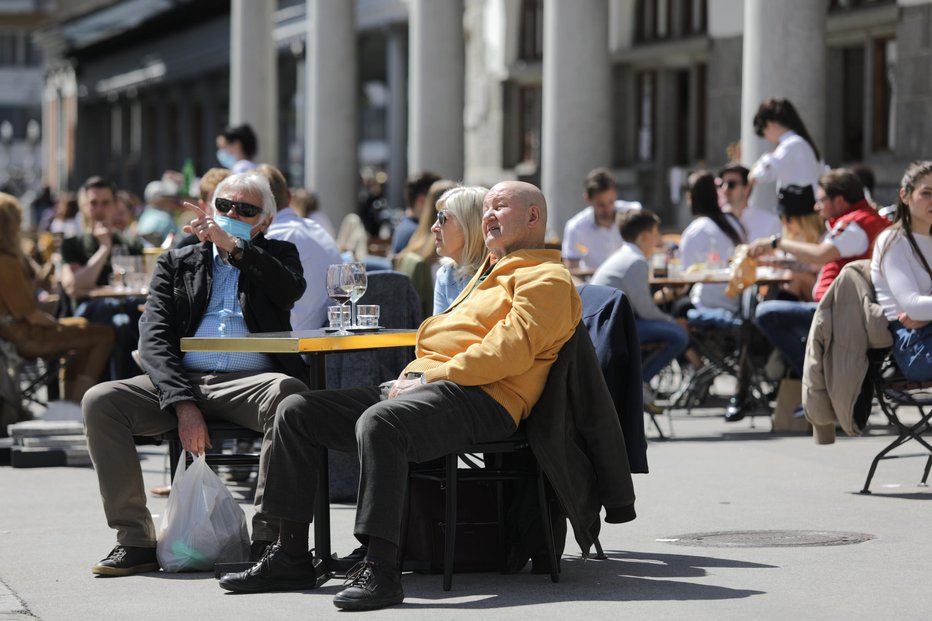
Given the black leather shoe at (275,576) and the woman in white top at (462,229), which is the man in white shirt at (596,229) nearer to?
the woman in white top at (462,229)

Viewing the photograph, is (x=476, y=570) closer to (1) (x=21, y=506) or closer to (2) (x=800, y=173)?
(1) (x=21, y=506)

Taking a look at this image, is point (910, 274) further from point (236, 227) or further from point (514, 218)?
point (236, 227)

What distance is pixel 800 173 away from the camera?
1366 cm

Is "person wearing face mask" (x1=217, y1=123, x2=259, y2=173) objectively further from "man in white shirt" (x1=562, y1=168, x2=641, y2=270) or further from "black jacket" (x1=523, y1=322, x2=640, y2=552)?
"black jacket" (x1=523, y1=322, x2=640, y2=552)

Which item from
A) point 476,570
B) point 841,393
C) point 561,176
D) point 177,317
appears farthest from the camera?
point 561,176

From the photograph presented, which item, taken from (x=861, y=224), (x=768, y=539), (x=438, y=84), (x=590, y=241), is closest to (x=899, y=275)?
(x=768, y=539)

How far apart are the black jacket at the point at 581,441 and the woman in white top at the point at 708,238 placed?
22.4 ft

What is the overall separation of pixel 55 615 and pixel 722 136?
1712 cm

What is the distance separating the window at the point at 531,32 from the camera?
1134 inches

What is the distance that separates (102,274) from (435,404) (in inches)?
295

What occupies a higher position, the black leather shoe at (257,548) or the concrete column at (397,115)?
the concrete column at (397,115)

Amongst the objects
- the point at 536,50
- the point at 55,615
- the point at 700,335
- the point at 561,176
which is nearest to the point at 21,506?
the point at 55,615

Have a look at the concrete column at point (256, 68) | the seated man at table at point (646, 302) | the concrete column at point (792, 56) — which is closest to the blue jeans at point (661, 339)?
the seated man at table at point (646, 302)

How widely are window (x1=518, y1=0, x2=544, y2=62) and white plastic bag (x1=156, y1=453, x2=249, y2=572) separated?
21649mm
